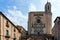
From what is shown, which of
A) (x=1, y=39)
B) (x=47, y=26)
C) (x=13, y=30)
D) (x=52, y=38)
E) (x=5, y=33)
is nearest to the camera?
(x=1, y=39)

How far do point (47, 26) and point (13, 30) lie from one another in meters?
30.3

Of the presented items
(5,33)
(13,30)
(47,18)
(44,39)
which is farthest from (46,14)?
(5,33)

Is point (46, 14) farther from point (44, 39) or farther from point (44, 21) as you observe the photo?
point (44, 39)

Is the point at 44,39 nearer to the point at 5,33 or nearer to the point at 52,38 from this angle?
the point at 52,38

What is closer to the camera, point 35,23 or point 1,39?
point 1,39

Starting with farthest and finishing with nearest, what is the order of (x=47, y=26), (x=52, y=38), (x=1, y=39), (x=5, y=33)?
(x=47, y=26) → (x=52, y=38) → (x=5, y=33) → (x=1, y=39)

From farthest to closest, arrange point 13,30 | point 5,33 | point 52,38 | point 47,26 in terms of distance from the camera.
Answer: point 47,26 → point 52,38 → point 13,30 → point 5,33

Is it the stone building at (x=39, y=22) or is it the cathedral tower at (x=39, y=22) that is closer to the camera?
the stone building at (x=39, y=22)

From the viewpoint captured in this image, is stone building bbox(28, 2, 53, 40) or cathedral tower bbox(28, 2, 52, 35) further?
cathedral tower bbox(28, 2, 52, 35)

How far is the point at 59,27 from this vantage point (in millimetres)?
48250

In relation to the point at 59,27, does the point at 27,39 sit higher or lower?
lower

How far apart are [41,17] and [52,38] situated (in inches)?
978

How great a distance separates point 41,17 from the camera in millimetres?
85562

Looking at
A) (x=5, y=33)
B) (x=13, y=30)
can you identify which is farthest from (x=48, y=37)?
(x=5, y=33)
